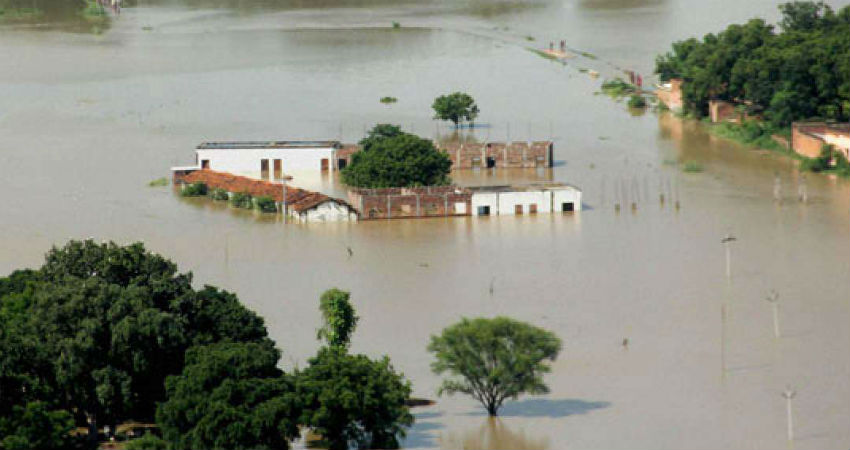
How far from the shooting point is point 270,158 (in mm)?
31203

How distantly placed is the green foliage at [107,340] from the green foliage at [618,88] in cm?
2197

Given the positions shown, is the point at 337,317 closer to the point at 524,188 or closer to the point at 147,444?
the point at 147,444

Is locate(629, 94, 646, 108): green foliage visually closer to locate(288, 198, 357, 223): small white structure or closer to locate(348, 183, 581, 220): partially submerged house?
locate(348, 183, 581, 220): partially submerged house

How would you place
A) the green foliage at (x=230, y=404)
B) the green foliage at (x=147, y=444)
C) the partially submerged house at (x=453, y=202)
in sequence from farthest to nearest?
the partially submerged house at (x=453, y=202) < the green foliage at (x=230, y=404) < the green foliage at (x=147, y=444)

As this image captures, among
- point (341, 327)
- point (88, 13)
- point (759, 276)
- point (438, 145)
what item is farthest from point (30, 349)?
point (88, 13)

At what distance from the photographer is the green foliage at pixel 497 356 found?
17.9 metres

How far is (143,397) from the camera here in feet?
56.4

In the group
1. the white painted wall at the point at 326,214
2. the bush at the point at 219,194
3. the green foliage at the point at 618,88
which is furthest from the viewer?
the green foliage at the point at 618,88

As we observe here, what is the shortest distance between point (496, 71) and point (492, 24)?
29.3 feet

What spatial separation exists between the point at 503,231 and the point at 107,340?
9849 millimetres

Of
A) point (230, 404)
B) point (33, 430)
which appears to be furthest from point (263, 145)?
point (33, 430)

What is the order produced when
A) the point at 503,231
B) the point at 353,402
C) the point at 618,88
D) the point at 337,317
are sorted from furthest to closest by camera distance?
the point at 618,88 → the point at 503,231 → the point at 337,317 → the point at 353,402

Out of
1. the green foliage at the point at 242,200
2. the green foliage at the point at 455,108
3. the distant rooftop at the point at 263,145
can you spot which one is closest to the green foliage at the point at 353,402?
the green foliage at the point at 242,200

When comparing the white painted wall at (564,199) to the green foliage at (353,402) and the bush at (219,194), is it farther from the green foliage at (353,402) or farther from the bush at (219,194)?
the green foliage at (353,402)
